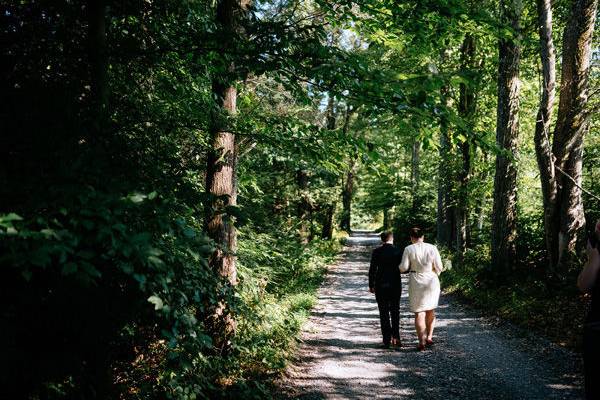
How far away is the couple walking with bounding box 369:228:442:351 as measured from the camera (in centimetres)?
709

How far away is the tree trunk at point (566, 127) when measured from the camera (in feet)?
29.2

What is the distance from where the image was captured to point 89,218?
85.0 inches

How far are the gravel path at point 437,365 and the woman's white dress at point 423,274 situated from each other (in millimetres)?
855

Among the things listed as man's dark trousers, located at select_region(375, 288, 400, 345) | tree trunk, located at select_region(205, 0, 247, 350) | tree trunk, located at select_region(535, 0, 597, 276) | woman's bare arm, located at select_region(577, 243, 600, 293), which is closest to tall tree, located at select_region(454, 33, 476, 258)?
tree trunk, located at select_region(535, 0, 597, 276)

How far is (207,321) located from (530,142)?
16.8 meters

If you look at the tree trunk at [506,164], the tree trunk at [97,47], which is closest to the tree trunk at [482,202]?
the tree trunk at [506,164]

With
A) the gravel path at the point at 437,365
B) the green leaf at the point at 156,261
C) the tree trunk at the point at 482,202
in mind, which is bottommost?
the gravel path at the point at 437,365

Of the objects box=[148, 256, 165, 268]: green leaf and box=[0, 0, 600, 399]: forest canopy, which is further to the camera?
box=[0, 0, 600, 399]: forest canopy

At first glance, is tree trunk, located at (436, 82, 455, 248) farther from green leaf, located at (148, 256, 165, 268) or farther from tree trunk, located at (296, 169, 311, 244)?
green leaf, located at (148, 256, 165, 268)

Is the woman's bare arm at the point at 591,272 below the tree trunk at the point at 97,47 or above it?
below

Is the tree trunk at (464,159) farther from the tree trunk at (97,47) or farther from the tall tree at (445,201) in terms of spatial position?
the tree trunk at (97,47)

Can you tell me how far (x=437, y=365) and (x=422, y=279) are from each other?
4.76 feet

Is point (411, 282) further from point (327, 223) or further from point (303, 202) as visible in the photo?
point (327, 223)

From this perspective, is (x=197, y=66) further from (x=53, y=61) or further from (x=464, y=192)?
(x=464, y=192)
